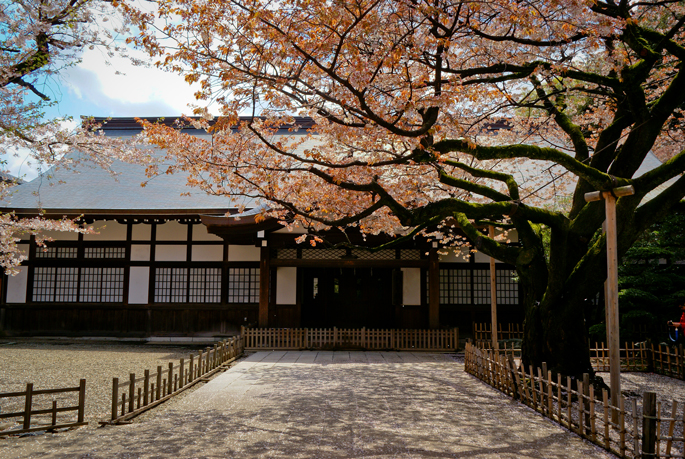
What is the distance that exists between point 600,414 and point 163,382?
596cm

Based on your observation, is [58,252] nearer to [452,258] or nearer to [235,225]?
[235,225]

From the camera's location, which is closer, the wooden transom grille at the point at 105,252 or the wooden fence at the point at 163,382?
the wooden fence at the point at 163,382

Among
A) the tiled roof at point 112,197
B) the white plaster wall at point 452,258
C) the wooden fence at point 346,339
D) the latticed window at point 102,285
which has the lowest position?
the wooden fence at point 346,339

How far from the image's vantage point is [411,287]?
15.2 metres

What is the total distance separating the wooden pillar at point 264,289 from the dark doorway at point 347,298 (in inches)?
137

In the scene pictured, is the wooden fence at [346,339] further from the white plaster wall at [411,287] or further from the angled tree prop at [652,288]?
the angled tree prop at [652,288]

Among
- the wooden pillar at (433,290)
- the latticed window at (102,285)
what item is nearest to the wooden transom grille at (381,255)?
the wooden pillar at (433,290)

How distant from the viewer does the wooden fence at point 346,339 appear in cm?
1341

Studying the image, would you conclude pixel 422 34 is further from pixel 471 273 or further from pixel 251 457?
pixel 471 273

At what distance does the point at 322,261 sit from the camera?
46.6 feet

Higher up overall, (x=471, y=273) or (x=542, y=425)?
(x=471, y=273)

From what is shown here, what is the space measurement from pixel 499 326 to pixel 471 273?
1831 millimetres

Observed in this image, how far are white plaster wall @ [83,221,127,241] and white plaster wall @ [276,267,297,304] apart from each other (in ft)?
17.0

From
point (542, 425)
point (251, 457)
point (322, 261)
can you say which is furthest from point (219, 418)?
point (322, 261)
